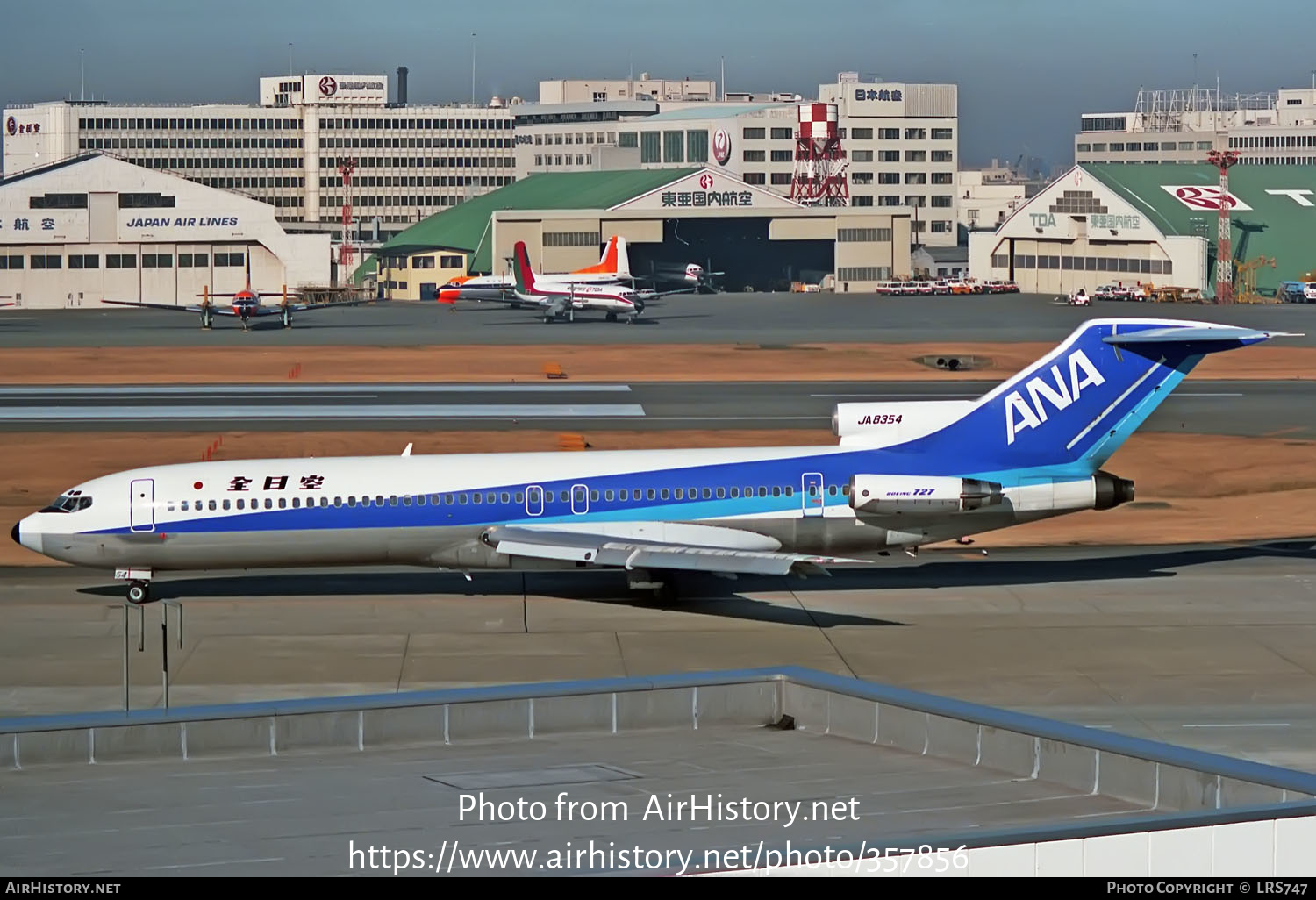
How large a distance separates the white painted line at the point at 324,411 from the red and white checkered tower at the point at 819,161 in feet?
407

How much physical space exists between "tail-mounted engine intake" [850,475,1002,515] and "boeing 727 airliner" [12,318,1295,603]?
37 millimetres

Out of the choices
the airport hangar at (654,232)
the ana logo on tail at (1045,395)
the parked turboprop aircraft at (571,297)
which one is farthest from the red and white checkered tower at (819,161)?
the ana logo on tail at (1045,395)

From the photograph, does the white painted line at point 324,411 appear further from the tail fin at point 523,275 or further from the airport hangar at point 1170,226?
the airport hangar at point 1170,226

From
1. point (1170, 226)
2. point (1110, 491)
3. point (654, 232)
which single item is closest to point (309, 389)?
point (1110, 491)

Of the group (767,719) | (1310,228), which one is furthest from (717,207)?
(767,719)

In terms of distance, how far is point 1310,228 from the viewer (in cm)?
16638

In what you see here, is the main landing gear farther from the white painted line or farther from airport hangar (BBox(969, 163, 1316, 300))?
airport hangar (BBox(969, 163, 1316, 300))

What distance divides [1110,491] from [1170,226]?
13187 centimetres

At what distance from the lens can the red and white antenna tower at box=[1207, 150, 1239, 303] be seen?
154500 mm

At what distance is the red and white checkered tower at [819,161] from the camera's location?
639 ft

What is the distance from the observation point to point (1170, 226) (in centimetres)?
16138

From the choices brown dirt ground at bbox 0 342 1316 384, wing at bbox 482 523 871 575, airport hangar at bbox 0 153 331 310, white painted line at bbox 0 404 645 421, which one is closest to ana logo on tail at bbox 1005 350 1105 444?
wing at bbox 482 523 871 575

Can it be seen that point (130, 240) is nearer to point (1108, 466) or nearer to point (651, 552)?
point (1108, 466)
